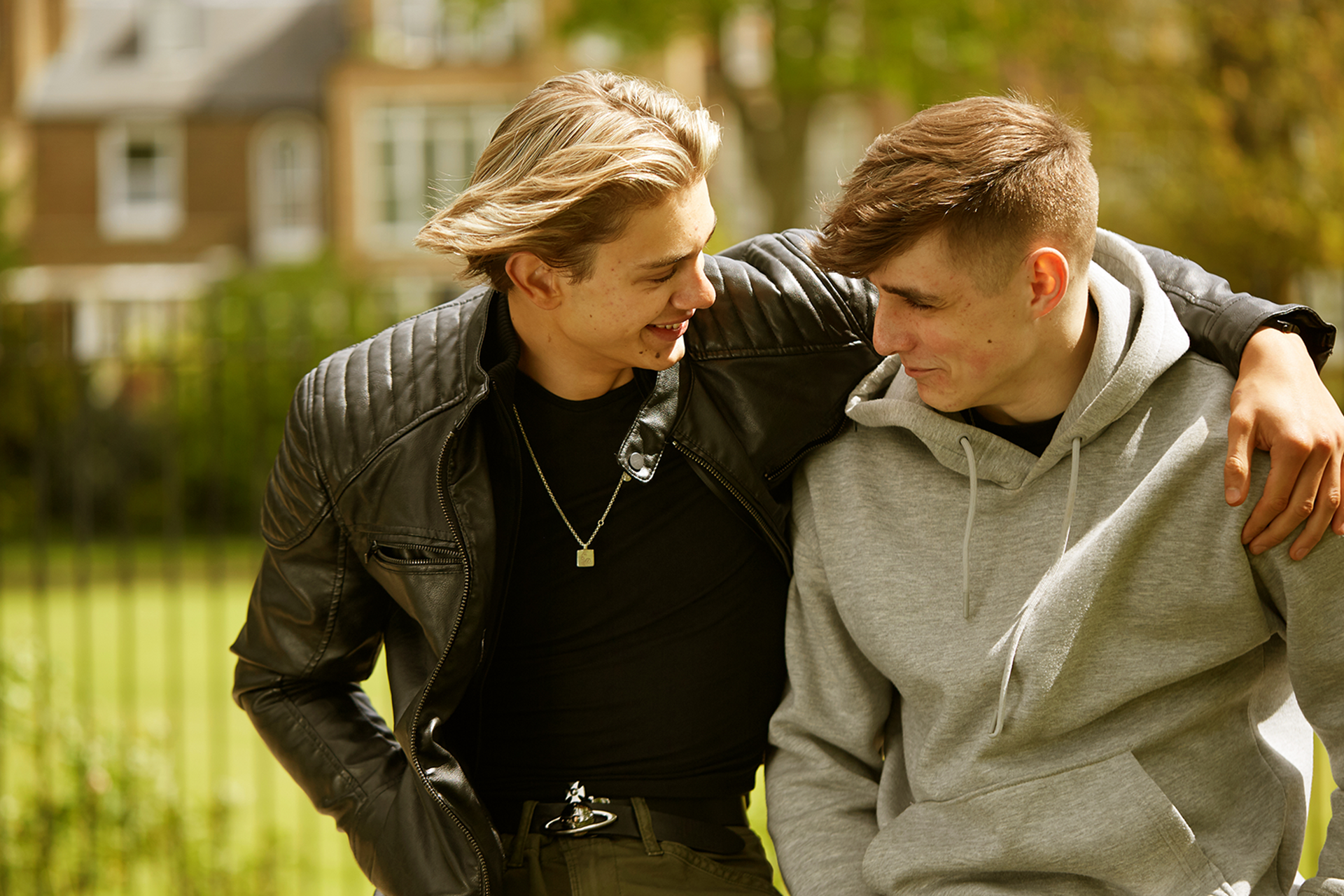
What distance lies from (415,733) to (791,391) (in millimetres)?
927

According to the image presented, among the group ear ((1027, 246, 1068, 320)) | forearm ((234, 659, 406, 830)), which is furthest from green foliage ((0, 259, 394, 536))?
ear ((1027, 246, 1068, 320))

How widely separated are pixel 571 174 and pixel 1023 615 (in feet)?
3.59

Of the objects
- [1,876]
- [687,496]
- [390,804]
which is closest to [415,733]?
[390,804]

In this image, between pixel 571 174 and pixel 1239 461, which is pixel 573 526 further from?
pixel 1239 461

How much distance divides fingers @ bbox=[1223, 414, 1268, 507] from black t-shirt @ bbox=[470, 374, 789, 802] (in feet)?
2.85

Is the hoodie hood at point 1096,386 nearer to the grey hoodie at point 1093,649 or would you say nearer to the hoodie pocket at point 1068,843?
the grey hoodie at point 1093,649

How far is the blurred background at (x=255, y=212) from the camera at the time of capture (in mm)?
5027

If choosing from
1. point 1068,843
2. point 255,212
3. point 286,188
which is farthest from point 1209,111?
point 255,212

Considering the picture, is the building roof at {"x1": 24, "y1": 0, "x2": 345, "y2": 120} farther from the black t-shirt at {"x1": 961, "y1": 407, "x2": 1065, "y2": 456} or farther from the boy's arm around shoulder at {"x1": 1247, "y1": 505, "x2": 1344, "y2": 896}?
the boy's arm around shoulder at {"x1": 1247, "y1": 505, "x2": 1344, "y2": 896}

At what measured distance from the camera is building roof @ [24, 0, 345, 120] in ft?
93.1

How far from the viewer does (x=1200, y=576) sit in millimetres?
2012

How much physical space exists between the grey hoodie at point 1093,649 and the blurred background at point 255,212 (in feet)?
2.17

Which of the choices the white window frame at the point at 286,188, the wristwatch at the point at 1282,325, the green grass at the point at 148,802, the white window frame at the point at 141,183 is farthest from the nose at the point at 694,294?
the white window frame at the point at 141,183

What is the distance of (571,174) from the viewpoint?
7.40 ft
